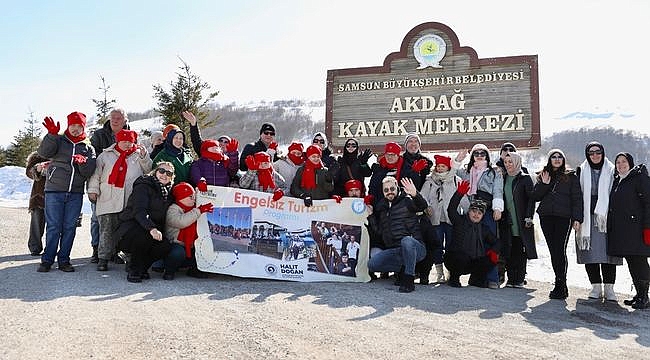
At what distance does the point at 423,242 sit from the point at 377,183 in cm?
109

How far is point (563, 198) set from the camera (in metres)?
5.88

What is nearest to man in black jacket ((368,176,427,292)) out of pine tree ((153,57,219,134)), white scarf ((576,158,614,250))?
white scarf ((576,158,614,250))

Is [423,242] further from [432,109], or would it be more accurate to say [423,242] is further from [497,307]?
[432,109]

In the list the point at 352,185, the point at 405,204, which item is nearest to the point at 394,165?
the point at 352,185

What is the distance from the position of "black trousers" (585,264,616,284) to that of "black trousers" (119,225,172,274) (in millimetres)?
5012

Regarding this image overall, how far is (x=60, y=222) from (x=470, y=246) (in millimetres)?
4926

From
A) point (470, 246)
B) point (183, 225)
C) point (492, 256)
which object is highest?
point (183, 225)

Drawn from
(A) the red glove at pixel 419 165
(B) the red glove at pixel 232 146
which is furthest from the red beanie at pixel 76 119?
(A) the red glove at pixel 419 165

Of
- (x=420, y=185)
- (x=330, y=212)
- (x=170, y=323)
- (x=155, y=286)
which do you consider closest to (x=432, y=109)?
(x=420, y=185)

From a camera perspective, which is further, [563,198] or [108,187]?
[108,187]

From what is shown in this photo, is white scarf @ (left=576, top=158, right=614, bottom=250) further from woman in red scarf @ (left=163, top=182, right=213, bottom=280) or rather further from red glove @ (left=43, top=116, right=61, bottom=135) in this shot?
red glove @ (left=43, top=116, right=61, bottom=135)

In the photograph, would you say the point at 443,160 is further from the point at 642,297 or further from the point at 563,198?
the point at 642,297

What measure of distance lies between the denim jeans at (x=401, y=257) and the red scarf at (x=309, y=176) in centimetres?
129

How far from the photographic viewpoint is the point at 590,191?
19.2 ft
